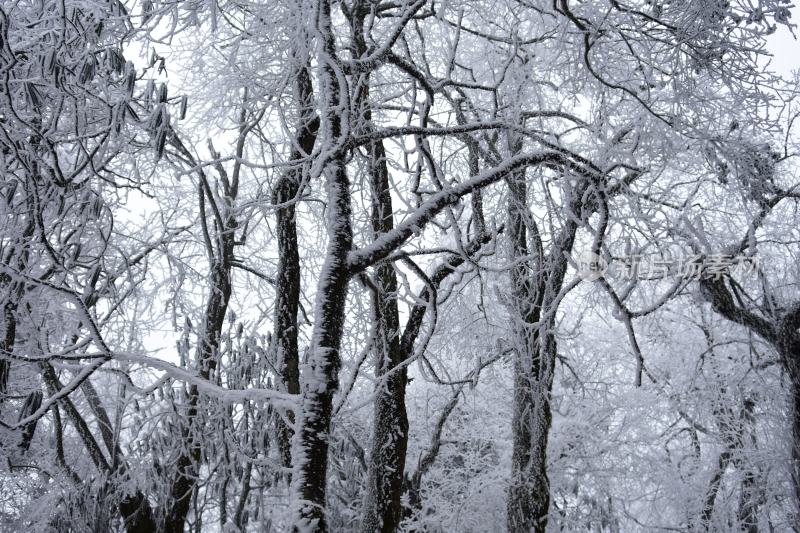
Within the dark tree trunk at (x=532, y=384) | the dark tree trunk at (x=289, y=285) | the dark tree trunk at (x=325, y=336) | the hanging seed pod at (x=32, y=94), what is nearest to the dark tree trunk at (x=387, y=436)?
the dark tree trunk at (x=289, y=285)

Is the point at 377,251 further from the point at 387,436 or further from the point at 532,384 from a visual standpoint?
the point at 532,384

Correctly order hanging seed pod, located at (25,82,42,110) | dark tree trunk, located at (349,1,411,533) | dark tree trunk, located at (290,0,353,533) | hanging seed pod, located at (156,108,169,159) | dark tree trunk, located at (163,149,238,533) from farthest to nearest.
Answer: dark tree trunk, located at (349,1,411,533), dark tree trunk, located at (163,149,238,533), hanging seed pod, located at (25,82,42,110), hanging seed pod, located at (156,108,169,159), dark tree trunk, located at (290,0,353,533)

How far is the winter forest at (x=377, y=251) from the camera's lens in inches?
148

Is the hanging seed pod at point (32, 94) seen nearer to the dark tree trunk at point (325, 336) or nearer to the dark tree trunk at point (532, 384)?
the dark tree trunk at point (325, 336)

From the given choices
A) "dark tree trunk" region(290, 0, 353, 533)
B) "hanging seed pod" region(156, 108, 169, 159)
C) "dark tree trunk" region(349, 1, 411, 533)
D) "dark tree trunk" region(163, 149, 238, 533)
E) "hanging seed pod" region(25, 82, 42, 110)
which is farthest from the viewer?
"dark tree trunk" region(349, 1, 411, 533)

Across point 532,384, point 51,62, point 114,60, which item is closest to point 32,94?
point 51,62

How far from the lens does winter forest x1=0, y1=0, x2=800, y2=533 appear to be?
377 centimetres

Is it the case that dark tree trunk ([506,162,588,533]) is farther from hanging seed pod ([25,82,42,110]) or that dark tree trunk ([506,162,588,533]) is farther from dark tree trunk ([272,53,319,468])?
hanging seed pod ([25,82,42,110])

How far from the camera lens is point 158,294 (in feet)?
31.2

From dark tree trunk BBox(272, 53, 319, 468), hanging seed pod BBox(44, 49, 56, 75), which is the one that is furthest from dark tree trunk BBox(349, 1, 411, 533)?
hanging seed pod BBox(44, 49, 56, 75)

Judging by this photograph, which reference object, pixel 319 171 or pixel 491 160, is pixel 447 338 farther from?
pixel 319 171

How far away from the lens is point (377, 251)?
3.31m

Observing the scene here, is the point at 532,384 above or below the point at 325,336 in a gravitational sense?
above

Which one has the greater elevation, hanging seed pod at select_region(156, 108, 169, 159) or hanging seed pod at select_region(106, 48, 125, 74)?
hanging seed pod at select_region(106, 48, 125, 74)
